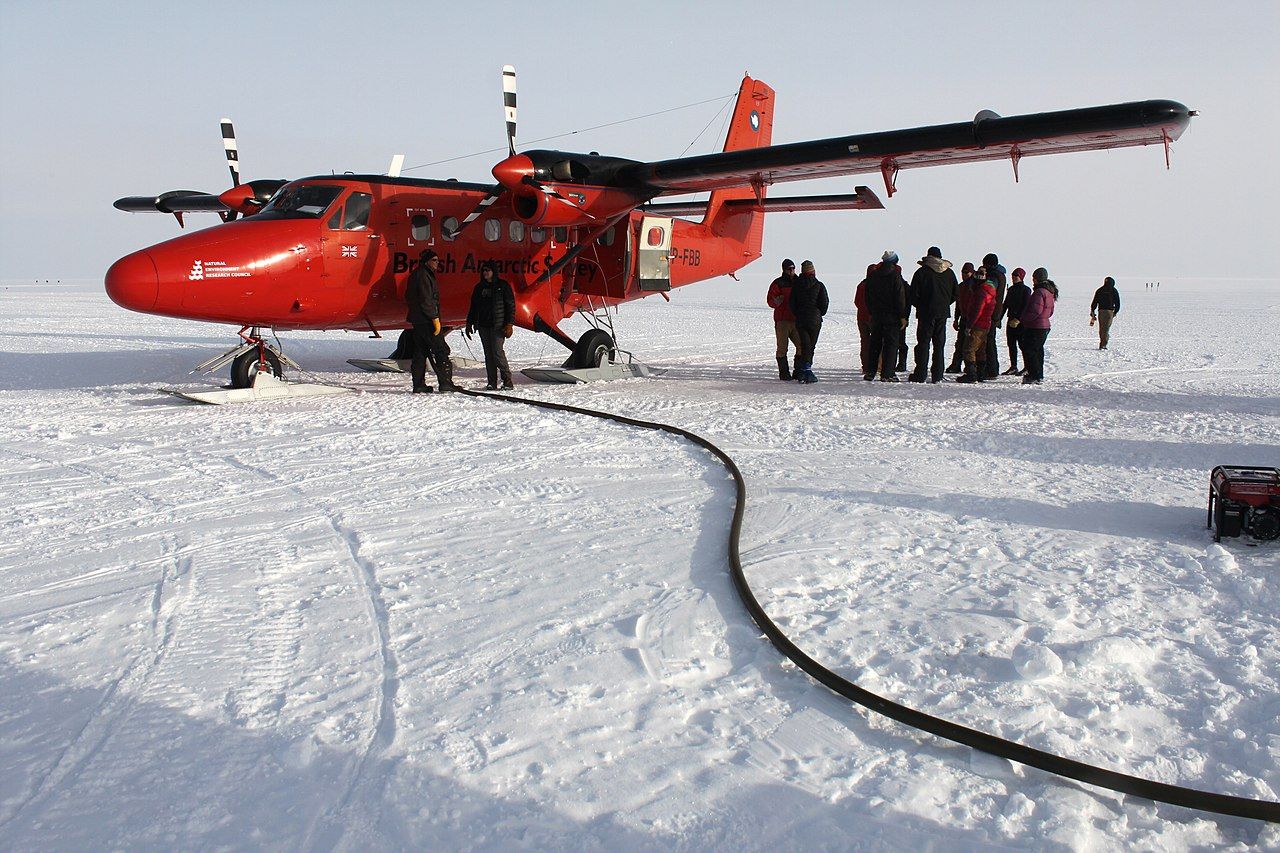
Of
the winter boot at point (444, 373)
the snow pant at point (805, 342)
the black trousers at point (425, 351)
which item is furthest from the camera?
the snow pant at point (805, 342)

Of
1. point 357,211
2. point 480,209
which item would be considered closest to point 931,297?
point 480,209

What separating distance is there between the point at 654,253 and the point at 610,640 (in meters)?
10.8

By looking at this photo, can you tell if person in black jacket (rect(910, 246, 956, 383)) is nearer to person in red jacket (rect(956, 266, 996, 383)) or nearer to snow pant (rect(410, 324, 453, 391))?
person in red jacket (rect(956, 266, 996, 383))

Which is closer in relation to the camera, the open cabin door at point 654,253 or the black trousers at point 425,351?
the black trousers at point 425,351

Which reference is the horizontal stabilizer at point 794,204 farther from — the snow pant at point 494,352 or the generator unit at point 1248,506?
the generator unit at point 1248,506

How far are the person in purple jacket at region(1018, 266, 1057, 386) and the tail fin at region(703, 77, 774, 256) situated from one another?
16.4ft

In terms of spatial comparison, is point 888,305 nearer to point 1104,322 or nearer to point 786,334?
point 786,334

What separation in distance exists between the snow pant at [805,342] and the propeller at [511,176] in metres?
3.21

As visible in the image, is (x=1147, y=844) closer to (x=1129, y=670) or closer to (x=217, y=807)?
(x=1129, y=670)

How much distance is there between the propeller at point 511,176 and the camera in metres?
11.8

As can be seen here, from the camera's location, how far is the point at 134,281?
9.64 metres

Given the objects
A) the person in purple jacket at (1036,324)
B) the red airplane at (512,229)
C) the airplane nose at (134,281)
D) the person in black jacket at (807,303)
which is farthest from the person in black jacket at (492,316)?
the person in purple jacket at (1036,324)

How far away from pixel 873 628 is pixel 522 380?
33.5 feet

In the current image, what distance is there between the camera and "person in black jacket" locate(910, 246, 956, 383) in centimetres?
1259
